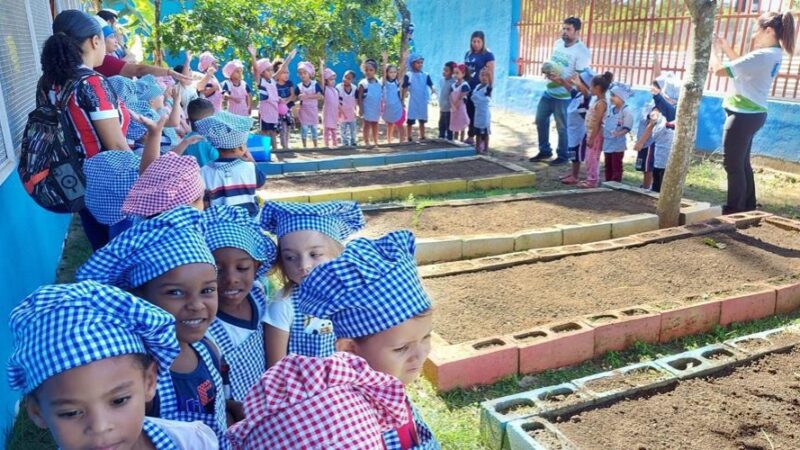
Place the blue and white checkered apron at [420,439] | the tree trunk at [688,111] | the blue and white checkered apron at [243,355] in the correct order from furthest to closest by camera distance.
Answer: the tree trunk at [688,111], the blue and white checkered apron at [243,355], the blue and white checkered apron at [420,439]

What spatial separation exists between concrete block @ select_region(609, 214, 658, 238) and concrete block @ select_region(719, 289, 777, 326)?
1642mm

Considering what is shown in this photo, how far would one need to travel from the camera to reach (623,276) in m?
4.60

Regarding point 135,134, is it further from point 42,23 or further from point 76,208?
point 42,23

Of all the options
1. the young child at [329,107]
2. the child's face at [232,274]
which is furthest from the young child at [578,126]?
the child's face at [232,274]

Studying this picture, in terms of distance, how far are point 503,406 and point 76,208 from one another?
2.45 m

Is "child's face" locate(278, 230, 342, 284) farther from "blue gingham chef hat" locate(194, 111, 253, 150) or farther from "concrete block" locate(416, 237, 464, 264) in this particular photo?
"concrete block" locate(416, 237, 464, 264)

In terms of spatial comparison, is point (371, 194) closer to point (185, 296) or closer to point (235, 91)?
point (235, 91)

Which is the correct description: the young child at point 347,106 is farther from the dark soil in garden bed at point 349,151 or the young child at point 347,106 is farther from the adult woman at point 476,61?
the adult woman at point 476,61

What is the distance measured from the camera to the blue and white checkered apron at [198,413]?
1784 mm

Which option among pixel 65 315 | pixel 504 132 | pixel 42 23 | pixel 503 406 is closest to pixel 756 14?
pixel 504 132

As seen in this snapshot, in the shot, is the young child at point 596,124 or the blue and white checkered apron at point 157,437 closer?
the blue and white checkered apron at point 157,437

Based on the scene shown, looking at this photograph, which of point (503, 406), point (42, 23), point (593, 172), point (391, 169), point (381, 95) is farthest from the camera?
point (381, 95)

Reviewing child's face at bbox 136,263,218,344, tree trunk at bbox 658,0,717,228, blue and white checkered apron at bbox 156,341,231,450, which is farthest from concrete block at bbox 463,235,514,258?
child's face at bbox 136,263,218,344

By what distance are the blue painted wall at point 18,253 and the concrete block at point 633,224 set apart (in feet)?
15.5
